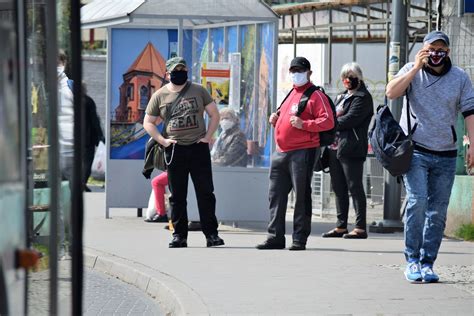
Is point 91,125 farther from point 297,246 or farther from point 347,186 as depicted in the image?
point 297,246

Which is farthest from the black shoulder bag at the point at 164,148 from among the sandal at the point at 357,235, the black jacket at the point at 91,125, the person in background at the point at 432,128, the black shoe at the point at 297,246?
the person in background at the point at 432,128

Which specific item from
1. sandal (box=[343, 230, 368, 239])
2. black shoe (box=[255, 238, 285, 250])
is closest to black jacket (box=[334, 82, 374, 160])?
sandal (box=[343, 230, 368, 239])

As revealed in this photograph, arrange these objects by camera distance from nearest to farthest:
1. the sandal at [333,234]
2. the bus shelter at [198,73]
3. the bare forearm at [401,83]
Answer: the bare forearm at [401,83] < the sandal at [333,234] < the bus shelter at [198,73]

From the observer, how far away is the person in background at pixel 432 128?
876 centimetres

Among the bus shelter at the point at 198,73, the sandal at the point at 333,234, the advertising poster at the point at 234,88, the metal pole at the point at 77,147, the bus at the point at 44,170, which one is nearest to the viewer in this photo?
the bus at the point at 44,170

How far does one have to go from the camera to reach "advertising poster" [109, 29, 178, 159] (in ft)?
48.7

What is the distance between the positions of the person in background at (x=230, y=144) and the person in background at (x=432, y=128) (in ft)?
15.8

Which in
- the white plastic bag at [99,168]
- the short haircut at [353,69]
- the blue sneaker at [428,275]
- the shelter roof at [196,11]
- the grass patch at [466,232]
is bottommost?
the white plastic bag at [99,168]

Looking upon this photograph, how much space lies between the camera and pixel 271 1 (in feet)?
71.4

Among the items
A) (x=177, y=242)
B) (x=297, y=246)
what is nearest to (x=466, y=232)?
(x=297, y=246)

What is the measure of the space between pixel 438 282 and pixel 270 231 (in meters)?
2.71

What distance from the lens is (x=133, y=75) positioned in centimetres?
1489

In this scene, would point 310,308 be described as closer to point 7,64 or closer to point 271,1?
point 7,64

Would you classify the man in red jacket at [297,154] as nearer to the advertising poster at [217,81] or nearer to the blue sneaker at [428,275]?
the advertising poster at [217,81]
